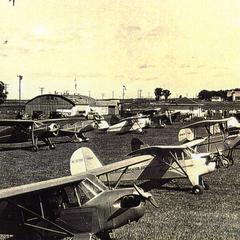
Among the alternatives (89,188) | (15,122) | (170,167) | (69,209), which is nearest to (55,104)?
(15,122)

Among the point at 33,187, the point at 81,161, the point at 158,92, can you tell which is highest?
the point at 158,92

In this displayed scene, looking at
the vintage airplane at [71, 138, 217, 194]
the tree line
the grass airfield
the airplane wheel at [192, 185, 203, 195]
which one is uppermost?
the tree line

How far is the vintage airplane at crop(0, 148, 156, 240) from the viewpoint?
241 inches

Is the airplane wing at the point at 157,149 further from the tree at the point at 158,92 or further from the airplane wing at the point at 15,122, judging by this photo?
the tree at the point at 158,92

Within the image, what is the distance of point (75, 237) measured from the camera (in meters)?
6.25

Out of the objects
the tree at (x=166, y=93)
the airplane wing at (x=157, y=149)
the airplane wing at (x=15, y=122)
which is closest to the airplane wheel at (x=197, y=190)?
the airplane wing at (x=157, y=149)

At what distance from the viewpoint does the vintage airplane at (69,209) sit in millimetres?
6129

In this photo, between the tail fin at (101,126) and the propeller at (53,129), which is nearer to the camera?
the propeller at (53,129)

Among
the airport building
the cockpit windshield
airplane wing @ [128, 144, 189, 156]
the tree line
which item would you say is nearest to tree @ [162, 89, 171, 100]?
→ the tree line

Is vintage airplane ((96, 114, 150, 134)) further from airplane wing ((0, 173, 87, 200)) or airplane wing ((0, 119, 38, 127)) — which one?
airplane wing ((0, 173, 87, 200))

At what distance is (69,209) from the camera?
250 inches

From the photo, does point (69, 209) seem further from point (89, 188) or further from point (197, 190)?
point (197, 190)

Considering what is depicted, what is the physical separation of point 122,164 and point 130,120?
91.2 ft

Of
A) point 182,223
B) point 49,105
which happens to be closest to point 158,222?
point 182,223
